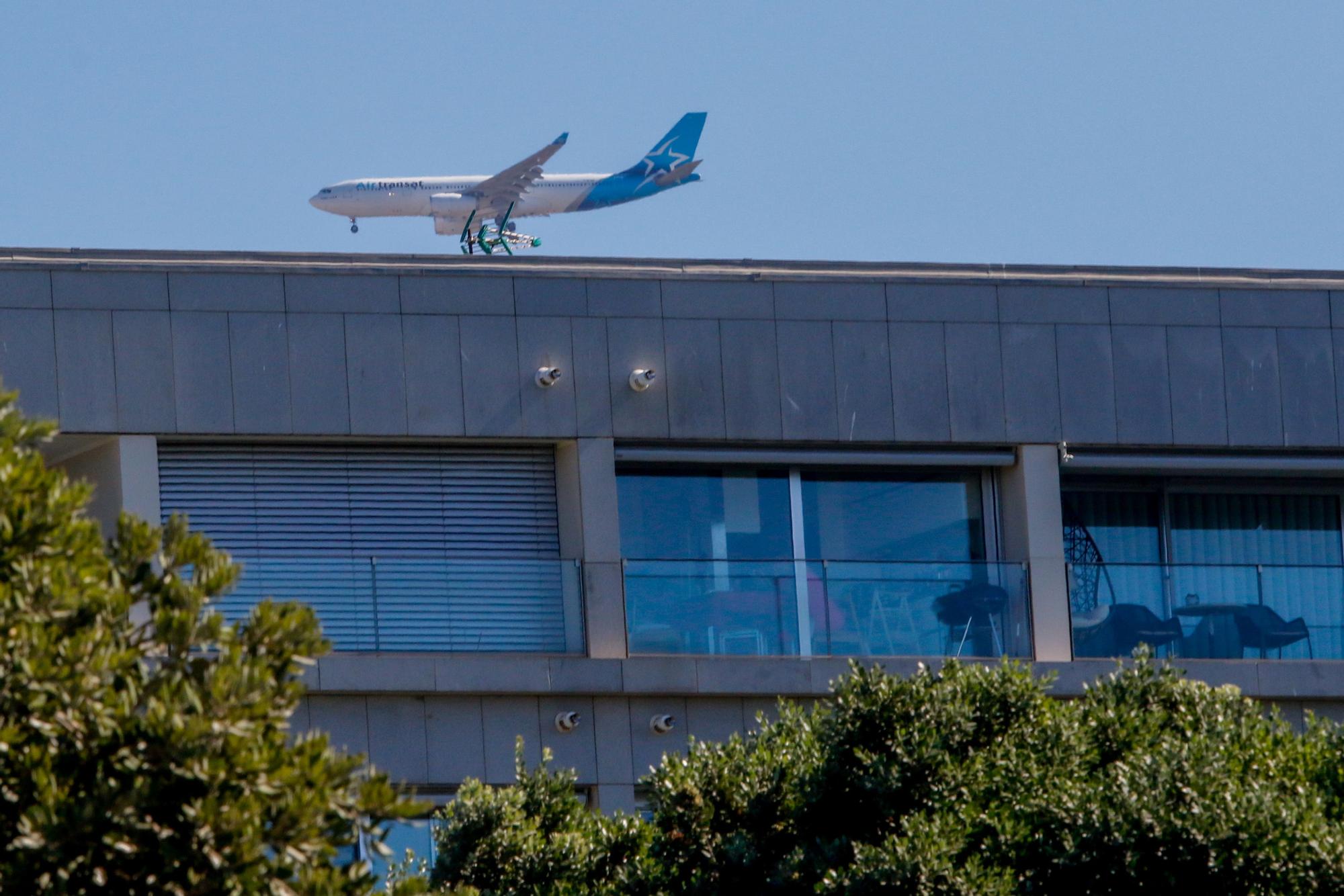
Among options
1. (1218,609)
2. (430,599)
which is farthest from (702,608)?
(1218,609)

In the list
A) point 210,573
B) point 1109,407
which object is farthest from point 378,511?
point 210,573

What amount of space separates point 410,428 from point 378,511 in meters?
0.92

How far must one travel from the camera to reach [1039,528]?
2319 centimetres

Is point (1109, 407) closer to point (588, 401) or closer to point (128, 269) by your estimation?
point (588, 401)

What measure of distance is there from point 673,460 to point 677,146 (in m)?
63.3

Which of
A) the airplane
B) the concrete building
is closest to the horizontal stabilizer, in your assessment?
the airplane

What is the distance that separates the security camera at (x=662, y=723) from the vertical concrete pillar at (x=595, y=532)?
69cm

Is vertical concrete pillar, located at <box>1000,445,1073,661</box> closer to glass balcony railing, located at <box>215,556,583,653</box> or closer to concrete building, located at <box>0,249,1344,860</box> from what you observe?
concrete building, located at <box>0,249,1344,860</box>

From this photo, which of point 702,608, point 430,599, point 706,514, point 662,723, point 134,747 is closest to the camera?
point 134,747

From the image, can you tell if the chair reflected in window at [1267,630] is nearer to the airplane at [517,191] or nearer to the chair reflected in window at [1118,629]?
the chair reflected in window at [1118,629]

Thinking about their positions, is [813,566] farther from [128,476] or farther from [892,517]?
[128,476]

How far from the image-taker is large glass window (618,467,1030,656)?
2155 cm

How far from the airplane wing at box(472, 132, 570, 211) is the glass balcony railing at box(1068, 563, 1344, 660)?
33.5m

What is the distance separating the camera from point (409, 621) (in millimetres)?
20766
